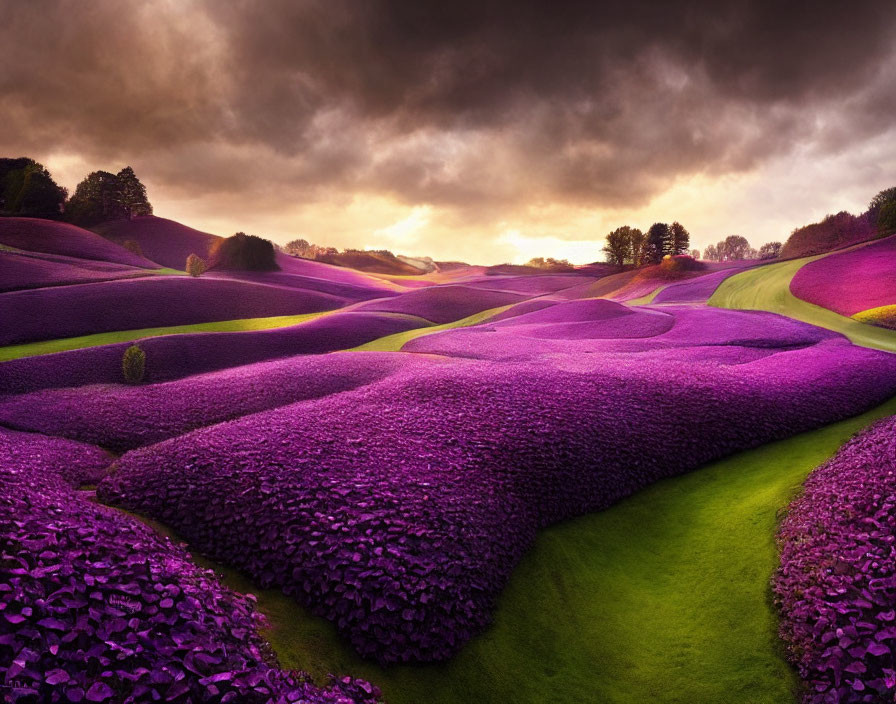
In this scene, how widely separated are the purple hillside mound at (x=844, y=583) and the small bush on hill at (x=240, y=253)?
168 ft

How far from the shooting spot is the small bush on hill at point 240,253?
50938 mm

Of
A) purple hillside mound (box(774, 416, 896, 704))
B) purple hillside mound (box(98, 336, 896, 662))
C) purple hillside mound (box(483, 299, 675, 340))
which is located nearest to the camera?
purple hillside mound (box(774, 416, 896, 704))

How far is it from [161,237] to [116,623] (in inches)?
2645

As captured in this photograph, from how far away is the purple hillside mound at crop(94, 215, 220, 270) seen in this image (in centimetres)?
5691

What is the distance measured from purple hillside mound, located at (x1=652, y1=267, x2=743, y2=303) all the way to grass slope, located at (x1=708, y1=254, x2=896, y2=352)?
0.86 m

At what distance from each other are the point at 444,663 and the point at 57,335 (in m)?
26.4

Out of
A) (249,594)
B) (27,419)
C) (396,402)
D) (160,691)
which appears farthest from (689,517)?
(27,419)

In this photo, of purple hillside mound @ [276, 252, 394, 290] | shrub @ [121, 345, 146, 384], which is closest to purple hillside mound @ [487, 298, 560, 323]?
purple hillside mound @ [276, 252, 394, 290]

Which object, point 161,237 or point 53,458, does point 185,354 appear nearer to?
point 53,458

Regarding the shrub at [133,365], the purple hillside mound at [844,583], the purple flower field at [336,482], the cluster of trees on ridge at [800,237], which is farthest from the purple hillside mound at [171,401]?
the cluster of trees on ridge at [800,237]

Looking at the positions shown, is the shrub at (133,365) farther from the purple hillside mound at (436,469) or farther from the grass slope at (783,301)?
the grass slope at (783,301)

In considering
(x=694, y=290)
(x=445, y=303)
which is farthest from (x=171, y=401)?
(x=694, y=290)

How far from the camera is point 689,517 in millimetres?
9969

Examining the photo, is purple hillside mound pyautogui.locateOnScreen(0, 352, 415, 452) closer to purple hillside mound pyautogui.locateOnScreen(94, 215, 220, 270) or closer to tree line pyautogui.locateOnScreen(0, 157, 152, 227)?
purple hillside mound pyautogui.locateOnScreen(94, 215, 220, 270)
